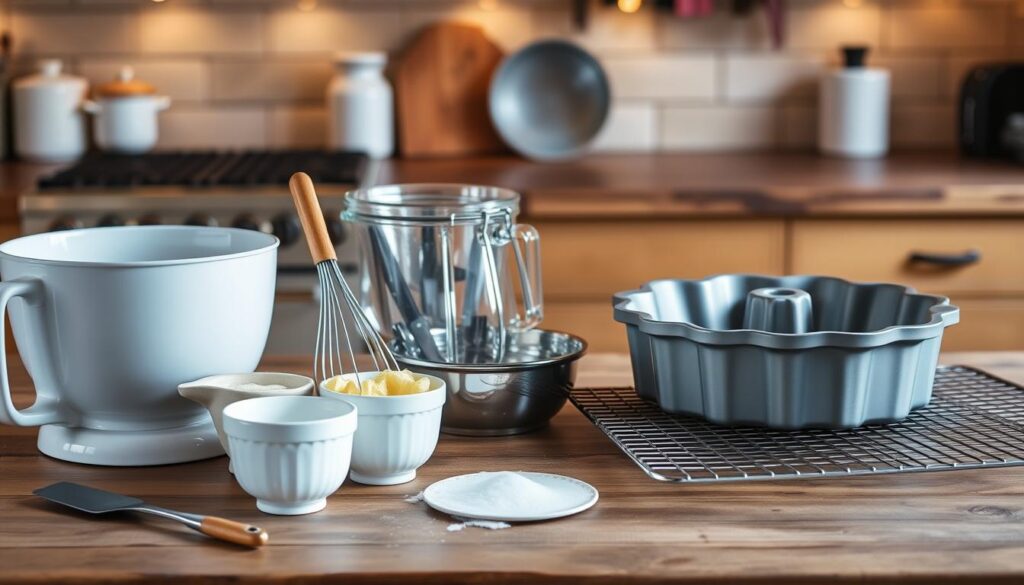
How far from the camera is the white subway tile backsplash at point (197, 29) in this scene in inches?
112

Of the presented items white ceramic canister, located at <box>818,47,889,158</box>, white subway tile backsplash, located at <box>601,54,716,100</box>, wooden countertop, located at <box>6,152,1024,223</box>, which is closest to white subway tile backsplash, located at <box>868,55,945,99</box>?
white ceramic canister, located at <box>818,47,889,158</box>

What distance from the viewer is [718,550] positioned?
0.76m

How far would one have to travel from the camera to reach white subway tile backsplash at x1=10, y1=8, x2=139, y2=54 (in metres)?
2.83

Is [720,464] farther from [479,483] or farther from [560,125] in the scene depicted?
[560,125]

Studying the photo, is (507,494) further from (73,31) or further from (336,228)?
(73,31)

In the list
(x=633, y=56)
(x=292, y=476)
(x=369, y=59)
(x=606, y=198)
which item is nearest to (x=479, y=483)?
(x=292, y=476)

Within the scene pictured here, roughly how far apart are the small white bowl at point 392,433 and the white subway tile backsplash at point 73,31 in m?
2.19

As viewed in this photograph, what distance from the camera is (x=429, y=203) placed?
3.94 feet

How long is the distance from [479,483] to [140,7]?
2.27 meters

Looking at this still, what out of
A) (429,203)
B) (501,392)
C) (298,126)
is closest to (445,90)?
(298,126)

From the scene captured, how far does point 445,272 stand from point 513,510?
0.30 meters

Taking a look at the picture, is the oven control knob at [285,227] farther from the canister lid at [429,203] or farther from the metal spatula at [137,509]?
the metal spatula at [137,509]

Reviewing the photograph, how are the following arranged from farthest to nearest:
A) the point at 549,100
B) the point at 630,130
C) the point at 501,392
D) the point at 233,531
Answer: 1. the point at 630,130
2. the point at 549,100
3. the point at 501,392
4. the point at 233,531

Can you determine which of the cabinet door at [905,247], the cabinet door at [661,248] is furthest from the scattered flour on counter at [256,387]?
the cabinet door at [905,247]
